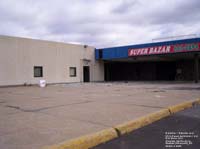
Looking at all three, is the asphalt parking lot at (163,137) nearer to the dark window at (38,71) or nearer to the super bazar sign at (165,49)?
the super bazar sign at (165,49)

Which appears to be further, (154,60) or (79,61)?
(154,60)

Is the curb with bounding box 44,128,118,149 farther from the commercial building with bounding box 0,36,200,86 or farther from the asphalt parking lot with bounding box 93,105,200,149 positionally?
the commercial building with bounding box 0,36,200,86

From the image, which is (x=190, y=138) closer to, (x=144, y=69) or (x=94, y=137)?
(x=94, y=137)

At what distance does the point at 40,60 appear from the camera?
92.5 ft

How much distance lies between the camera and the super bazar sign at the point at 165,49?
25.4m

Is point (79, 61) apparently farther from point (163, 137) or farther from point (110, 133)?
point (163, 137)

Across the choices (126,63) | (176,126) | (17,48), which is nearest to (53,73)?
(17,48)

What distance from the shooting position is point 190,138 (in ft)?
17.2

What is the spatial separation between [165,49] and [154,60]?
32.8ft

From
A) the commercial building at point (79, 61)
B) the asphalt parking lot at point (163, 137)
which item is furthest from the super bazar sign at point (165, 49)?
the asphalt parking lot at point (163, 137)

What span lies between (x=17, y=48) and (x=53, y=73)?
5.67 meters

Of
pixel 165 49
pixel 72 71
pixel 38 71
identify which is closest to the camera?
pixel 165 49

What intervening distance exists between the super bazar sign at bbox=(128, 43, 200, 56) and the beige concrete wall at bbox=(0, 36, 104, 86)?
7315 millimetres

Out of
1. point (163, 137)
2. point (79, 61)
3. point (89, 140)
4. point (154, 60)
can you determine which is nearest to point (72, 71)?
point (79, 61)
